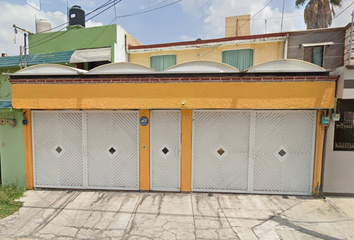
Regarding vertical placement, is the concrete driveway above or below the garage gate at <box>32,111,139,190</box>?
below

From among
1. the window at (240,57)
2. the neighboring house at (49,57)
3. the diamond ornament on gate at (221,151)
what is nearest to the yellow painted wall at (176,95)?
the neighboring house at (49,57)

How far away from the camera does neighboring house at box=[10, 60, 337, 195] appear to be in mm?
4859

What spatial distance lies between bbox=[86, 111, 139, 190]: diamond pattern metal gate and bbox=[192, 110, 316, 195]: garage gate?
6.11 ft

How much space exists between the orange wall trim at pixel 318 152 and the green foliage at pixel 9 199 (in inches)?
319

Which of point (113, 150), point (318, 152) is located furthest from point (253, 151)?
point (113, 150)

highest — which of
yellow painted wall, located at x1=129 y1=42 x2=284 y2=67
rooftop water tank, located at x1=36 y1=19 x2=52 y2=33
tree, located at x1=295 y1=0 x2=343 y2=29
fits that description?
tree, located at x1=295 y1=0 x2=343 y2=29

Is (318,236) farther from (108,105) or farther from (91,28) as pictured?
(91,28)

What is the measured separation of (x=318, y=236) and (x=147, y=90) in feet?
16.6

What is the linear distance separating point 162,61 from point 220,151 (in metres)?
6.08

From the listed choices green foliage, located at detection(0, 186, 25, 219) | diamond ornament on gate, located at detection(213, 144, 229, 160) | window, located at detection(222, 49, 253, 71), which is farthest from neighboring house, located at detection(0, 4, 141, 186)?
diamond ornament on gate, located at detection(213, 144, 229, 160)

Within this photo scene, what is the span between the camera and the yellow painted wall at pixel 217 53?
838cm

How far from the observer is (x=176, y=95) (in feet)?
16.3

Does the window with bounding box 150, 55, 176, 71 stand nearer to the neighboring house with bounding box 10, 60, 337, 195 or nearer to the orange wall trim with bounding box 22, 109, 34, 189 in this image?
the neighboring house with bounding box 10, 60, 337, 195

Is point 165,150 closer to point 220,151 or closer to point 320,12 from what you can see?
point 220,151
